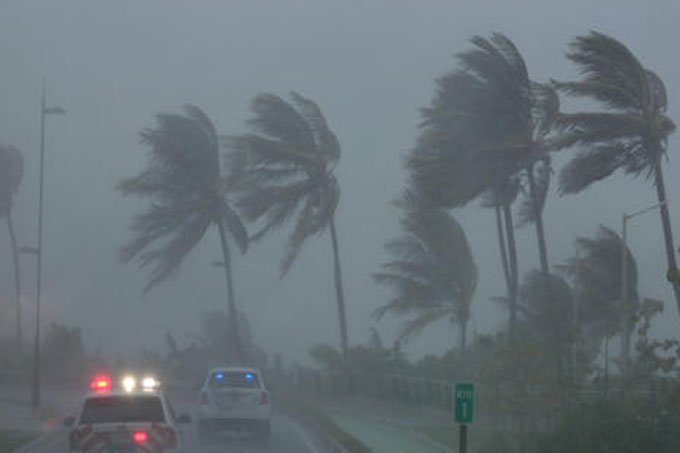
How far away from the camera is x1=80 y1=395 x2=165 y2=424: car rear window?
16.9 metres

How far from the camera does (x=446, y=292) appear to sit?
4228 centimetres

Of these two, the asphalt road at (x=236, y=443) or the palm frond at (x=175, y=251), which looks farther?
the palm frond at (x=175, y=251)

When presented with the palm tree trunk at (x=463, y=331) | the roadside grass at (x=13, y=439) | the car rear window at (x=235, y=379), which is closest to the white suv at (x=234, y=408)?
the car rear window at (x=235, y=379)

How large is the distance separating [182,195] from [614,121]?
2463cm

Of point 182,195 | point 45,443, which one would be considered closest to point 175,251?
point 182,195

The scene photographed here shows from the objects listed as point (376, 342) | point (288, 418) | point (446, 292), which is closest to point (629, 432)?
point (288, 418)

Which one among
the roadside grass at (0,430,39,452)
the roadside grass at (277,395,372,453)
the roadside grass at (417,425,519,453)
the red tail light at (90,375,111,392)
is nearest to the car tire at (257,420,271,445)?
the roadside grass at (277,395,372,453)

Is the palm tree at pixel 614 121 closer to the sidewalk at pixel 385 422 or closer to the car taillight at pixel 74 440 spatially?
the sidewalk at pixel 385 422

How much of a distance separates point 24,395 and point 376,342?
14.3m

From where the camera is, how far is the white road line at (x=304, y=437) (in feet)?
80.0

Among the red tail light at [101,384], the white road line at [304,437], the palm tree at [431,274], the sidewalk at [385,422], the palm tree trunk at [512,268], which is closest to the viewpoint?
the red tail light at [101,384]

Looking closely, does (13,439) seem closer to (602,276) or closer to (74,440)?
(74,440)

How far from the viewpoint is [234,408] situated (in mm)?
26969

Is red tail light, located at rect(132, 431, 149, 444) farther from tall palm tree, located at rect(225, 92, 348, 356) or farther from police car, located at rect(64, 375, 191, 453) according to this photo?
tall palm tree, located at rect(225, 92, 348, 356)
